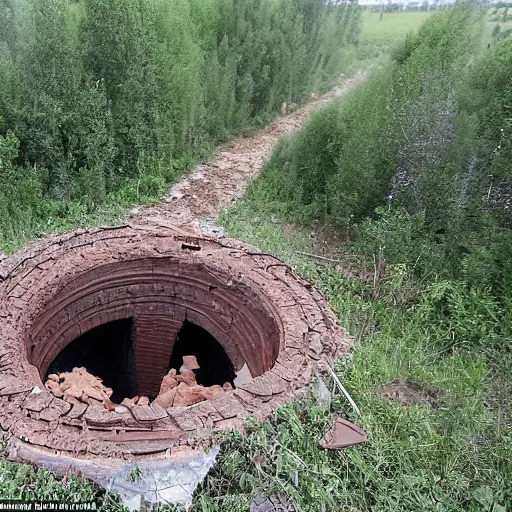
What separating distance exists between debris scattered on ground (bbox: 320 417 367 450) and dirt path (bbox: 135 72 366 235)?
3.76 meters

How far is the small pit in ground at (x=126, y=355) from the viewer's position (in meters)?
4.20

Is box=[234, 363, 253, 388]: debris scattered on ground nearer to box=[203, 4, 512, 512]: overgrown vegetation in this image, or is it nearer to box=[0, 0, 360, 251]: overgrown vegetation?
box=[203, 4, 512, 512]: overgrown vegetation

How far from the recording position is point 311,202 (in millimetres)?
8156

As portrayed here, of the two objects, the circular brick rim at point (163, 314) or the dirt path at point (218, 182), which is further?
the dirt path at point (218, 182)

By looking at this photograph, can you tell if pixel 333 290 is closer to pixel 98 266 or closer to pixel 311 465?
pixel 98 266

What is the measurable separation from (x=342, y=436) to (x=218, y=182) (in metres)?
6.84

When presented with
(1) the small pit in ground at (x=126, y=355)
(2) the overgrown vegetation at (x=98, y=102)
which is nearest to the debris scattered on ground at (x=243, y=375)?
(1) the small pit in ground at (x=126, y=355)

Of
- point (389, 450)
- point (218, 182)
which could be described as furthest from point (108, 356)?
point (218, 182)

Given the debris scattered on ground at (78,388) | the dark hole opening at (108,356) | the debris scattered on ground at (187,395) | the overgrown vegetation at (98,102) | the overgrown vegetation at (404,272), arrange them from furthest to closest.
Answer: the overgrown vegetation at (98,102) → the dark hole opening at (108,356) → the debris scattered on ground at (187,395) → the debris scattered on ground at (78,388) → the overgrown vegetation at (404,272)

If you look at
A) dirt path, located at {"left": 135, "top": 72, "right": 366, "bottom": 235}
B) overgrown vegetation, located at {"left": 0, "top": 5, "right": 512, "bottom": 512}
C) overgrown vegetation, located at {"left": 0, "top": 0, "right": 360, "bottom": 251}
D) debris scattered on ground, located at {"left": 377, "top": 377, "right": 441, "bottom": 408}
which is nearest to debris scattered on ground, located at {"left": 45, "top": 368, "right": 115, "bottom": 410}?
overgrown vegetation, located at {"left": 0, "top": 5, "right": 512, "bottom": 512}

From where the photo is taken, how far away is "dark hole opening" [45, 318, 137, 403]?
4.16 m

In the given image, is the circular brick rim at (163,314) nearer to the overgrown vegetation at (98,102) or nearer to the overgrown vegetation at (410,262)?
the overgrown vegetation at (410,262)

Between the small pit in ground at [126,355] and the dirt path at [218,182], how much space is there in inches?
78.0

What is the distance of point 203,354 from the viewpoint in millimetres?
4570
